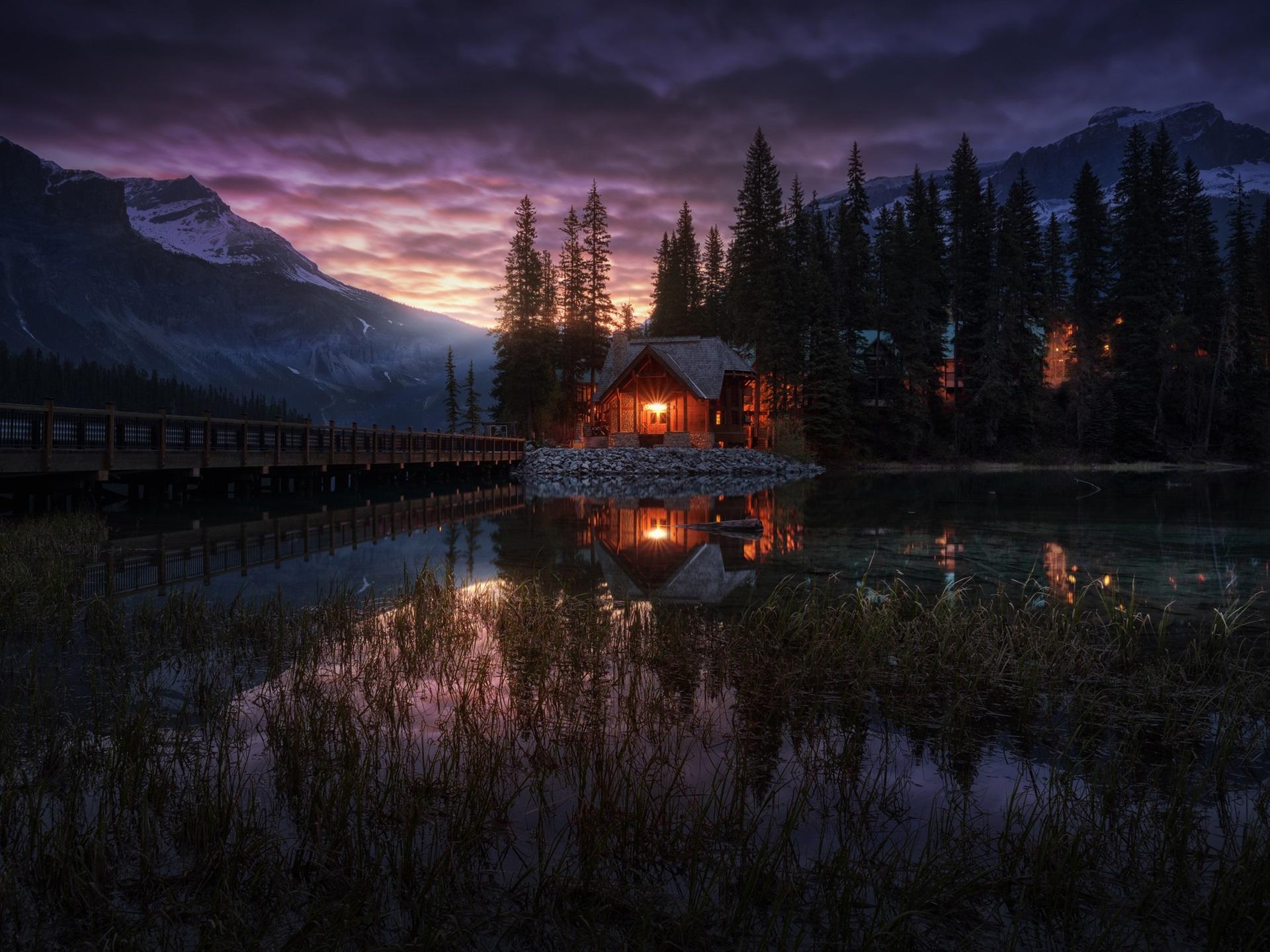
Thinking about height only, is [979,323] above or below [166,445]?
above

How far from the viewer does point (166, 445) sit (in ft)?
68.3

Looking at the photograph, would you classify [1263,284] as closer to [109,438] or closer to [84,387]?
[109,438]

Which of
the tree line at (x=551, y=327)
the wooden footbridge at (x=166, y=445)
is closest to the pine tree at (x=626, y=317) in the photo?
the tree line at (x=551, y=327)

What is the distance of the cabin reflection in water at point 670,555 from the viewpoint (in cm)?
1057

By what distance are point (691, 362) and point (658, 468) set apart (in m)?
10.5

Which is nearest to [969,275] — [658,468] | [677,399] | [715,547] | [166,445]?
[677,399]

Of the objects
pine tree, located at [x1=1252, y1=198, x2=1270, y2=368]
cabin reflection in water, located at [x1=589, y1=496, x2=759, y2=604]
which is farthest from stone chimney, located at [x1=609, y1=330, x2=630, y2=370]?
pine tree, located at [x1=1252, y1=198, x2=1270, y2=368]

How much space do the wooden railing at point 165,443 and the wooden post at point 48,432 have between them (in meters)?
0.02

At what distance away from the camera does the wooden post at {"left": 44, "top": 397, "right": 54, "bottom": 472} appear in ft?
55.6

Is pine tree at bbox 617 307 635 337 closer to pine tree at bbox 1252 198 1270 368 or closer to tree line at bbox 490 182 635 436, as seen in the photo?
tree line at bbox 490 182 635 436

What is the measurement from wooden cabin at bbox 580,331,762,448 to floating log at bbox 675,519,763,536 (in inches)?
1193

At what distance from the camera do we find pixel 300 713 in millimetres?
4816

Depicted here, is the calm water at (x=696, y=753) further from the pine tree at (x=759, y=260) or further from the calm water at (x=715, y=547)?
the pine tree at (x=759, y=260)

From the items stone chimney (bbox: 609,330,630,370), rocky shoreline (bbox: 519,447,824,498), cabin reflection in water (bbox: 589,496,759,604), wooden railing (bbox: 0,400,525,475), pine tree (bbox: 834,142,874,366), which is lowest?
cabin reflection in water (bbox: 589,496,759,604)
